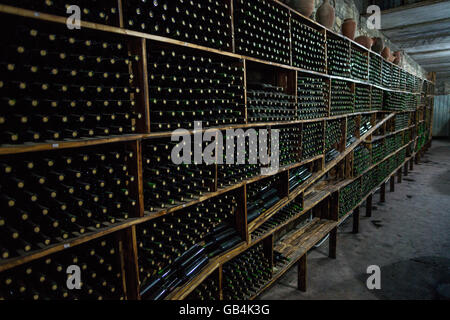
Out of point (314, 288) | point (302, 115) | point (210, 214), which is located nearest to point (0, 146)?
point (210, 214)

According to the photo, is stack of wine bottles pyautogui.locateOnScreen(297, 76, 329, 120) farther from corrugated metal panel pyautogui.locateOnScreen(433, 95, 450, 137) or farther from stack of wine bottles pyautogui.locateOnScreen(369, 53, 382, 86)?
corrugated metal panel pyautogui.locateOnScreen(433, 95, 450, 137)

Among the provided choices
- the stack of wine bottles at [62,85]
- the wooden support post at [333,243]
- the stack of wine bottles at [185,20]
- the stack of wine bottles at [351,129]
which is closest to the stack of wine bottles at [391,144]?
the stack of wine bottles at [351,129]

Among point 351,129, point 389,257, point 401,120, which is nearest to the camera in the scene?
point 389,257

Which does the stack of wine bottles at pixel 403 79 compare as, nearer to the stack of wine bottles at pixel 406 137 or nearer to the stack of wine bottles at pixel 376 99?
the stack of wine bottles at pixel 406 137

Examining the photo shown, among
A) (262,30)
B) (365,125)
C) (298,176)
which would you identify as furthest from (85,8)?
(365,125)

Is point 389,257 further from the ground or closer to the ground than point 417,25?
closer to the ground

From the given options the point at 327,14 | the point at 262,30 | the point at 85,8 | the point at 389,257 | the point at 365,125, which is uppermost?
the point at 327,14

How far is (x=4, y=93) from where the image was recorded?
1312 mm

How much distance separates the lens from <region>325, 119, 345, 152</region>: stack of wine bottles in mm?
4520

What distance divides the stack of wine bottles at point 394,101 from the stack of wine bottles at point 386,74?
25 cm

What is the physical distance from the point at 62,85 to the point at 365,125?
6.18m

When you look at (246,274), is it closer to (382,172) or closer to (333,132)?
(333,132)

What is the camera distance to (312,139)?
4.06 meters

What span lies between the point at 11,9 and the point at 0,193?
84 cm
